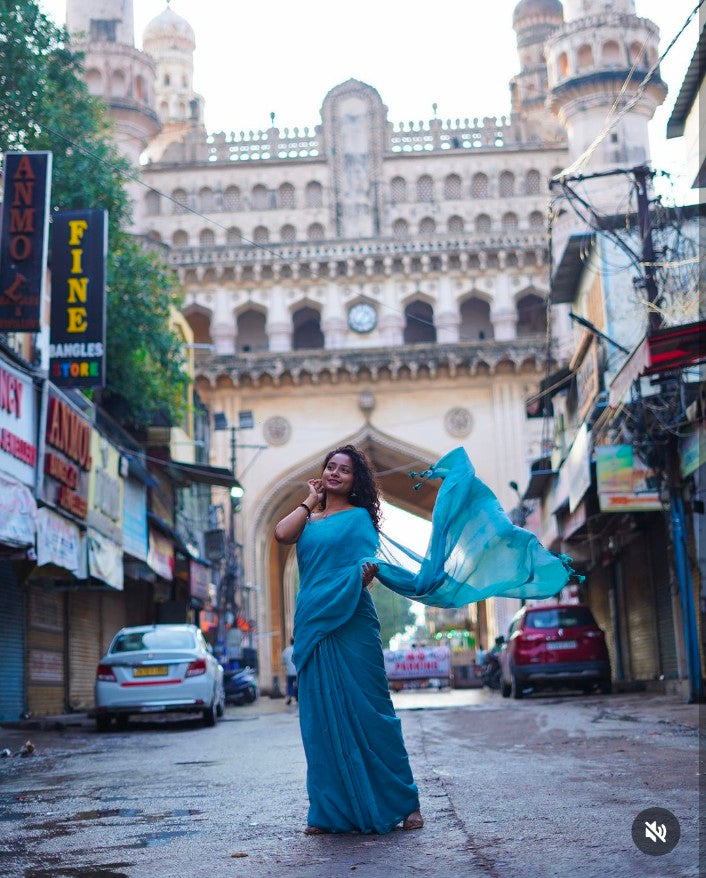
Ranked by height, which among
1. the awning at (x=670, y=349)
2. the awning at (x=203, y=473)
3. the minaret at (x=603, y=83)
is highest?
the minaret at (x=603, y=83)

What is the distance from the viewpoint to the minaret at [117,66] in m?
39.3

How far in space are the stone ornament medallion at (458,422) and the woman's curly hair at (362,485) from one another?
33345 mm

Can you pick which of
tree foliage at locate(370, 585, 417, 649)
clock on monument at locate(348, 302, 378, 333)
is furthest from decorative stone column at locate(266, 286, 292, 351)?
tree foliage at locate(370, 585, 417, 649)

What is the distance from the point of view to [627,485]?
664 inches

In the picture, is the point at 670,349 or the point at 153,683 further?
the point at 153,683

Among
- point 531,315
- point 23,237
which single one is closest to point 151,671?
point 23,237

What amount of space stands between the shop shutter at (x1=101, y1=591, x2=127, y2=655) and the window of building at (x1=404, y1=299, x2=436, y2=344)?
687 inches

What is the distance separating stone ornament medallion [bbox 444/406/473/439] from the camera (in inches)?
1515

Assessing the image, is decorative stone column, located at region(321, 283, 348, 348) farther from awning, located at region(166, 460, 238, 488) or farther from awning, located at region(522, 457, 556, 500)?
awning, located at region(166, 460, 238, 488)

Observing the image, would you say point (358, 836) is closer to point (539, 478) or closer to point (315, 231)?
point (539, 478)

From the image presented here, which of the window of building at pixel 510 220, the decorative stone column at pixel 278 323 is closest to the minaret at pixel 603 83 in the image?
the window of building at pixel 510 220

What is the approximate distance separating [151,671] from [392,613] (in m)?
79.7

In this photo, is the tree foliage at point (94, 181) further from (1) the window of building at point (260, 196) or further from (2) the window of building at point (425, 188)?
(2) the window of building at point (425, 188)

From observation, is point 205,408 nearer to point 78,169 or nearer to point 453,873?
point 78,169
